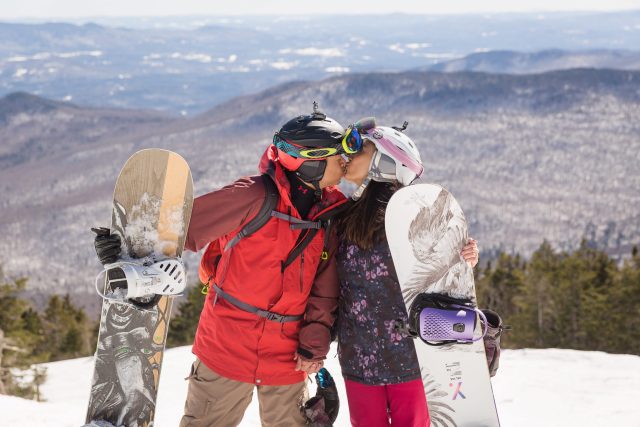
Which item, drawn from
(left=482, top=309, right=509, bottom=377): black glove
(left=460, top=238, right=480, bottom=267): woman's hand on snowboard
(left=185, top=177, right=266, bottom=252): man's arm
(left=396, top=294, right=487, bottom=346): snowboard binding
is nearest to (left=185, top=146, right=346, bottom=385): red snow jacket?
(left=185, top=177, right=266, bottom=252): man's arm

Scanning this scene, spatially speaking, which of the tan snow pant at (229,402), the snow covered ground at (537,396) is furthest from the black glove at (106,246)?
the snow covered ground at (537,396)

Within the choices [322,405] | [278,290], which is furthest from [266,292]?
[322,405]

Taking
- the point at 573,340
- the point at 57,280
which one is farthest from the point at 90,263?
the point at 573,340

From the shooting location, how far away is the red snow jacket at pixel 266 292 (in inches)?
127

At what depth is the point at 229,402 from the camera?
341 cm

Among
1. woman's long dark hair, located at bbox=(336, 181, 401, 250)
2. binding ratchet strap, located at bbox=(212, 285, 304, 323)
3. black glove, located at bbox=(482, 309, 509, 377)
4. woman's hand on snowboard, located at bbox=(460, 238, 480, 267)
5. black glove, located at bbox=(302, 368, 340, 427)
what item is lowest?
black glove, located at bbox=(302, 368, 340, 427)

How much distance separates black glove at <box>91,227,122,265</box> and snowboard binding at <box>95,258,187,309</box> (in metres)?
0.04

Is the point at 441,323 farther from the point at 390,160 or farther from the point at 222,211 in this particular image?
the point at 222,211

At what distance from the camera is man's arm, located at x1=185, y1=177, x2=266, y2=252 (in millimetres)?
3129

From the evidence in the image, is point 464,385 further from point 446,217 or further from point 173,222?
point 173,222

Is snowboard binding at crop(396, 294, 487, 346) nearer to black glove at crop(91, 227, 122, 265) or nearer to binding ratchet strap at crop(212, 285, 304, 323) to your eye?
binding ratchet strap at crop(212, 285, 304, 323)

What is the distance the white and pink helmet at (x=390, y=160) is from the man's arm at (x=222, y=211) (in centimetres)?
57

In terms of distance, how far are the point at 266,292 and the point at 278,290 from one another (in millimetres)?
62

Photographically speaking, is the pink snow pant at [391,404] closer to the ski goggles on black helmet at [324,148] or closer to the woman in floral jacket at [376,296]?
the woman in floral jacket at [376,296]
